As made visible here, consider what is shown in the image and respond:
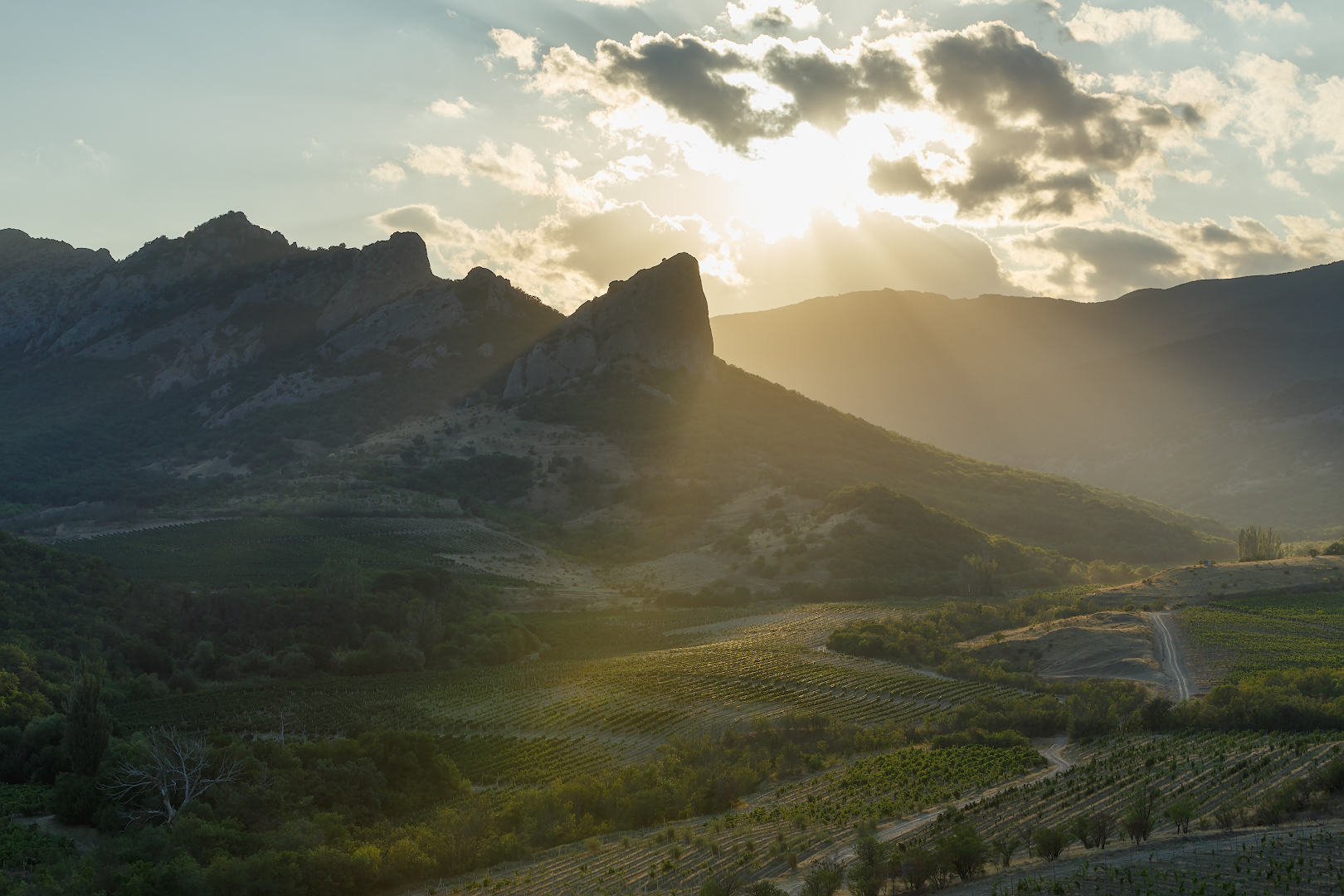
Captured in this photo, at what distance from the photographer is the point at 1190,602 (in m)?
87.3

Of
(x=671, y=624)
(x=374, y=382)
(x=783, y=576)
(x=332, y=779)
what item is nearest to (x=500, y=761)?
(x=332, y=779)

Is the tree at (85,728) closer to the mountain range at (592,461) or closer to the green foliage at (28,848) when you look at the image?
the green foliage at (28,848)

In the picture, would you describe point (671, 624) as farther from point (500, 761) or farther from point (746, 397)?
point (746, 397)

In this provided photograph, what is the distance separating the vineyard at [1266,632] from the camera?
64.1m

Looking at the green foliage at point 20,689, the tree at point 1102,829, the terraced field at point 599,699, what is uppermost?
the green foliage at point 20,689

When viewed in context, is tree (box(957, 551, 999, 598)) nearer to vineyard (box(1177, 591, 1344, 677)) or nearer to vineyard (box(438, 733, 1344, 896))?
vineyard (box(1177, 591, 1344, 677))

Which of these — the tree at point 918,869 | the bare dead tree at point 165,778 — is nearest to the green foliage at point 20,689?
the bare dead tree at point 165,778

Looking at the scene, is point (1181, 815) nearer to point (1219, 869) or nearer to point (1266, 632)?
point (1219, 869)

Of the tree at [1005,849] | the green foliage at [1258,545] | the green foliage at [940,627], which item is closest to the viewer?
the tree at [1005,849]

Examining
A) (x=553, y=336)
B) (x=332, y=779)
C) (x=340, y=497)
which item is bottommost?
(x=332, y=779)

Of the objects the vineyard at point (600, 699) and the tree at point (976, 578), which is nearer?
the vineyard at point (600, 699)

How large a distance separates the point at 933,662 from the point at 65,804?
5877 cm

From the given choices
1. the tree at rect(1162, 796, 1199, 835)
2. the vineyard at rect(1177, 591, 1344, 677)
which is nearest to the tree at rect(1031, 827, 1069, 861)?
the tree at rect(1162, 796, 1199, 835)

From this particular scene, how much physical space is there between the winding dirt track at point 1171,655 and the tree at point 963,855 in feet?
113
